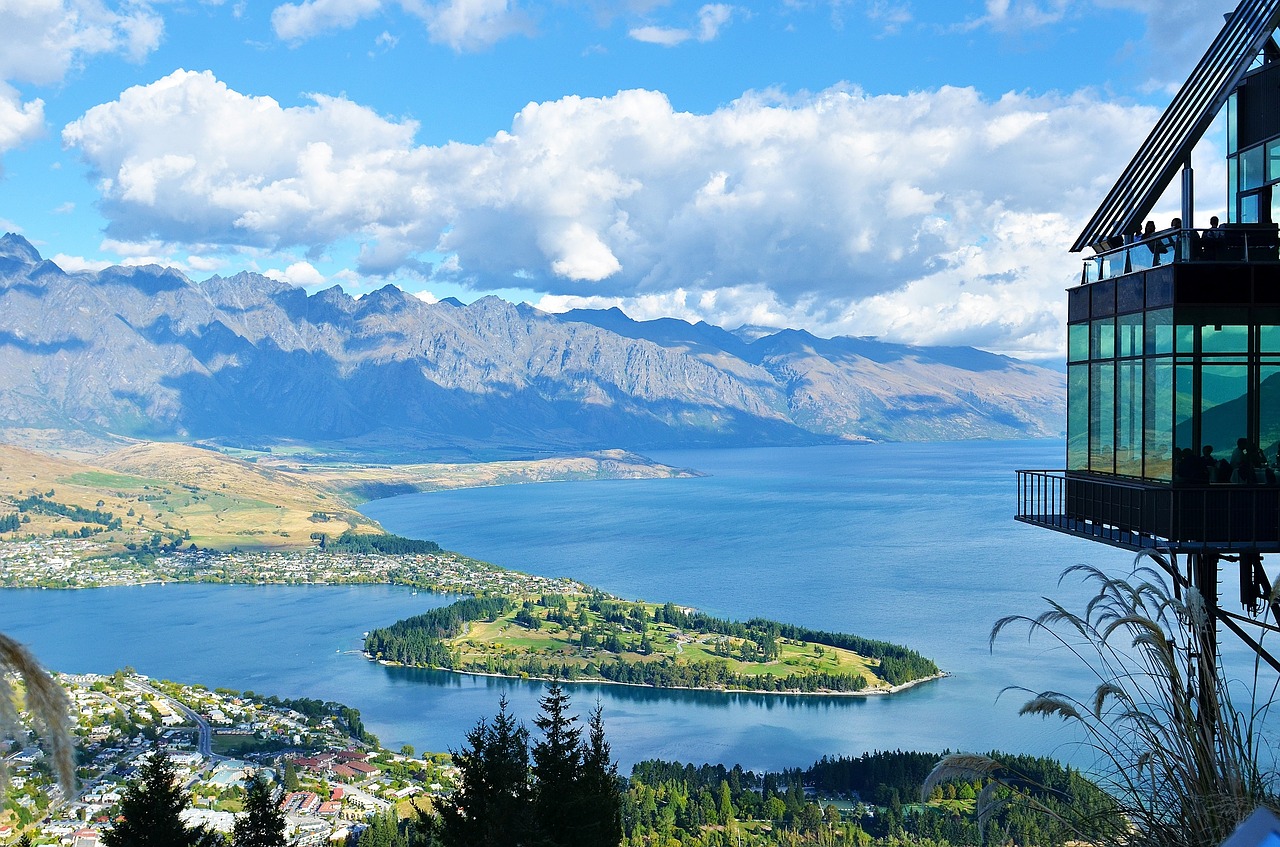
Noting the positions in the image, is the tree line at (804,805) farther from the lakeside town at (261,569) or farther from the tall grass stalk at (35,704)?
the lakeside town at (261,569)

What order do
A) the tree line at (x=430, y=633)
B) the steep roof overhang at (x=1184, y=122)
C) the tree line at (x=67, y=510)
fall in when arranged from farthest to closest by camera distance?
1. the tree line at (x=67, y=510)
2. the tree line at (x=430, y=633)
3. the steep roof overhang at (x=1184, y=122)

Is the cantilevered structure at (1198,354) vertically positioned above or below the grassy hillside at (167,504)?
above

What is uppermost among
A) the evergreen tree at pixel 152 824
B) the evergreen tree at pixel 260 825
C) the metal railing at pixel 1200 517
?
the metal railing at pixel 1200 517

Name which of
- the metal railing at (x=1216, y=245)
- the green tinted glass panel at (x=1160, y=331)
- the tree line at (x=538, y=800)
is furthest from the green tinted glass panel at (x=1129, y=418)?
the tree line at (x=538, y=800)

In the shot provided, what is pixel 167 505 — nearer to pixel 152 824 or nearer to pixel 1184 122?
pixel 152 824

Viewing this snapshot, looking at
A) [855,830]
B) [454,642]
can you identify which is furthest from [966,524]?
[855,830]

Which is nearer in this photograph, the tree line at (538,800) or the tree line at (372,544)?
the tree line at (538,800)

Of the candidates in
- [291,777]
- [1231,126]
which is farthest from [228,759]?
[1231,126]

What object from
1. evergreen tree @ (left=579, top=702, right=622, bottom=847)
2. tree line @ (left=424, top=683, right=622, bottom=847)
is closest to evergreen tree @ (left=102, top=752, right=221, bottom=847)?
tree line @ (left=424, top=683, right=622, bottom=847)
